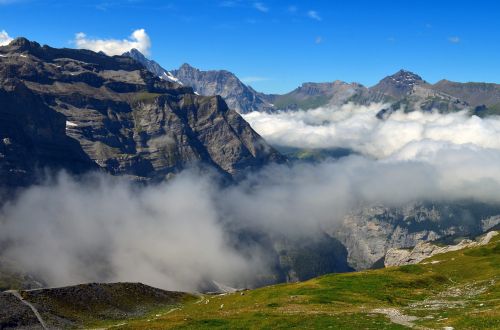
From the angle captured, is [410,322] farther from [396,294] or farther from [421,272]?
[421,272]

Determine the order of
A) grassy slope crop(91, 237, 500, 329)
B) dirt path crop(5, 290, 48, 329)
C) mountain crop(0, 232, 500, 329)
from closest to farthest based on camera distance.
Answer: grassy slope crop(91, 237, 500, 329) < mountain crop(0, 232, 500, 329) < dirt path crop(5, 290, 48, 329)

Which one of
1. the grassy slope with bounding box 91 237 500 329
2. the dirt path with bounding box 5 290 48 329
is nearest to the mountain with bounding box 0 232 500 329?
→ the grassy slope with bounding box 91 237 500 329

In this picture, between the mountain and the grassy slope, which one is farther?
the mountain

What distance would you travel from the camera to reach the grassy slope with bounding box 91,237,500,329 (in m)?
64.1

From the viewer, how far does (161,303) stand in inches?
4857

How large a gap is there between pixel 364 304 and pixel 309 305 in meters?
9.33

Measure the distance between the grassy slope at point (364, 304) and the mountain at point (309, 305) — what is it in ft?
0.39

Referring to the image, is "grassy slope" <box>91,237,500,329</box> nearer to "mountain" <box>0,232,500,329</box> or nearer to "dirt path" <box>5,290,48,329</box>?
"mountain" <box>0,232,500,329</box>

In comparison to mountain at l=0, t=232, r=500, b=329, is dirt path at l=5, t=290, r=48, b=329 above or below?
above

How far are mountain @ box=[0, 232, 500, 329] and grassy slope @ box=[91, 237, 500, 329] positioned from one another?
0.39ft

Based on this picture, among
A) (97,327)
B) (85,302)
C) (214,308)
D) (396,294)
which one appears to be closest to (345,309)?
(396,294)

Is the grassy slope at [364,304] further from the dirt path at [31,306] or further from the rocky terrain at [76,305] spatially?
the dirt path at [31,306]

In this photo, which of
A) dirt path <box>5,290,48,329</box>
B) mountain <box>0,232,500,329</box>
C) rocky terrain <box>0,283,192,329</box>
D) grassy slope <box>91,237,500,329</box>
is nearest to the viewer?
grassy slope <box>91,237,500,329</box>

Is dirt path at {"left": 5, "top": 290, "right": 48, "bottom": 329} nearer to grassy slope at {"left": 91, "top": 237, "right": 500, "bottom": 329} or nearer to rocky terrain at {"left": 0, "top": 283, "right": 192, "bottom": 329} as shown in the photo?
rocky terrain at {"left": 0, "top": 283, "right": 192, "bottom": 329}
